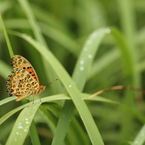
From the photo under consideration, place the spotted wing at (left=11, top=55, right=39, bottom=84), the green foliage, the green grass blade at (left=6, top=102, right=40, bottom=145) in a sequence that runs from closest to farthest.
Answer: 1. the green grass blade at (left=6, top=102, right=40, bottom=145)
2. the spotted wing at (left=11, top=55, right=39, bottom=84)
3. the green foliage

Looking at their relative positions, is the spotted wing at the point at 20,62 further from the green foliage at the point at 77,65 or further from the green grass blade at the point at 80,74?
the green grass blade at the point at 80,74

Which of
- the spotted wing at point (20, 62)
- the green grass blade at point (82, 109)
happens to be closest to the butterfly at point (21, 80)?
the spotted wing at point (20, 62)

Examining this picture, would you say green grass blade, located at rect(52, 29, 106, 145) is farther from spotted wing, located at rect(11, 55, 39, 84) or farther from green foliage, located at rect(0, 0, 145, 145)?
spotted wing, located at rect(11, 55, 39, 84)

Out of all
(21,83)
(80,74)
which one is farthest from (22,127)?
(80,74)

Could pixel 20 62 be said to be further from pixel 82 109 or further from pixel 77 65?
pixel 77 65

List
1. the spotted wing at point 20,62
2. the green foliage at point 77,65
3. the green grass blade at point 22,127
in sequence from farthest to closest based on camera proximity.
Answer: the green foliage at point 77,65 < the spotted wing at point 20,62 < the green grass blade at point 22,127

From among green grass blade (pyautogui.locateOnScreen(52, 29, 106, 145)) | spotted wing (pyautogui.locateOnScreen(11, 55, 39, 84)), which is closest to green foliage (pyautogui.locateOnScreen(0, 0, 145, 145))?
green grass blade (pyautogui.locateOnScreen(52, 29, 106, 145))
